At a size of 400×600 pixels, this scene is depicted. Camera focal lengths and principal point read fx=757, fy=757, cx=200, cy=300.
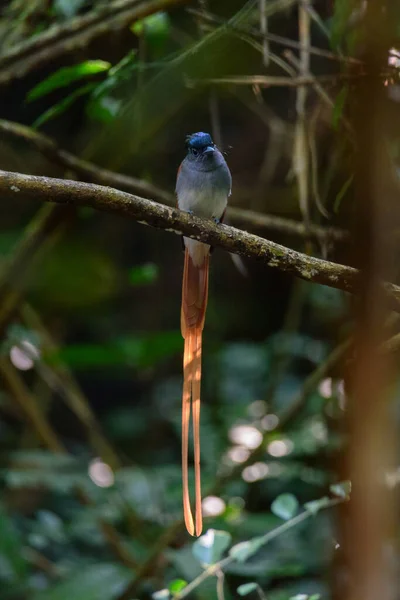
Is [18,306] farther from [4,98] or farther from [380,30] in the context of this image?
[380,30]

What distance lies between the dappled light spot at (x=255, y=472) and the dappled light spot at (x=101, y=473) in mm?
538

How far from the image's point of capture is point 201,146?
2.01 metres

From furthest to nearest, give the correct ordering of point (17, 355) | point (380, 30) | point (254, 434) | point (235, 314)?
point (235, 314)
point (17, 355)
point (254, 434)
point (380, 30)

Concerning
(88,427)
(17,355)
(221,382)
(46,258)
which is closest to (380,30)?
(46,258)

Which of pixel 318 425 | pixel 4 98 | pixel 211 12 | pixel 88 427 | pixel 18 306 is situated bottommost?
pixel 318 425

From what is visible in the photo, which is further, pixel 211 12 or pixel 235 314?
pixel 235 314

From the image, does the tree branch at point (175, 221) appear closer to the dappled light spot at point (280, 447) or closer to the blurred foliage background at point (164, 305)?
the blurred foliage background at point (164, 305)

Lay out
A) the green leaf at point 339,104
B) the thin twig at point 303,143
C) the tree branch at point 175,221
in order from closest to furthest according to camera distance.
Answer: the tree branch at point 175,221
the green leaf at point 339,104
the thin twig at point 303,143

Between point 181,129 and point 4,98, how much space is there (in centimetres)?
78

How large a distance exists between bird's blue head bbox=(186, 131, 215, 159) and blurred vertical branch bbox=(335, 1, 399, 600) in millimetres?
1548

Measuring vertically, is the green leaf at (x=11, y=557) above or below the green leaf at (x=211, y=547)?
above

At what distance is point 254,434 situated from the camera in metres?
2.69

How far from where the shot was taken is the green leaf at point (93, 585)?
201 centimetres

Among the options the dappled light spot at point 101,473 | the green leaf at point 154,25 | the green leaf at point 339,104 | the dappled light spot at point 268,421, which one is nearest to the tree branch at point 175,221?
the green leaf at point 339,104
